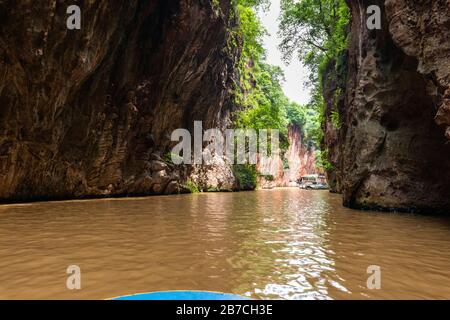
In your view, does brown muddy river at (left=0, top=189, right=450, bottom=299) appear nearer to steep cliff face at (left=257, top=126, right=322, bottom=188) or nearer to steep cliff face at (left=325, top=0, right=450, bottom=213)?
steep cliff face at (left=325, top=0, right=450, bottom=213)

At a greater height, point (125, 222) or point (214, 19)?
point (214, 19)

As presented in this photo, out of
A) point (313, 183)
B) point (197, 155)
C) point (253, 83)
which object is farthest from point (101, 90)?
point (313, 183)

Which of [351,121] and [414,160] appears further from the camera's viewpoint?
[351,121]

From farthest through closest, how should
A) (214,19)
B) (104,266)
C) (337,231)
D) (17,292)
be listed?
(214,19) < (337,231) < (104,266) < (17,292)

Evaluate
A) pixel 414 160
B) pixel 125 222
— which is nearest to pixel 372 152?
pixel 414 160

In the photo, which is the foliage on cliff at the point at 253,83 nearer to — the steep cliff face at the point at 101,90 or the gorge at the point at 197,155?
the gorge at the point at 197,155

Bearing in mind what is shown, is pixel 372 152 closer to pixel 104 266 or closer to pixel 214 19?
pixel 104 266

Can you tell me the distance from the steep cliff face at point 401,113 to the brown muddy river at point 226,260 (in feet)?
10.6

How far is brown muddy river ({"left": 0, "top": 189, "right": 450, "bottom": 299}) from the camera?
2.76m

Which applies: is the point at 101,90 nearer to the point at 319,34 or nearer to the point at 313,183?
the point at 319,34

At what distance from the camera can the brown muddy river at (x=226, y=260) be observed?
276 cm

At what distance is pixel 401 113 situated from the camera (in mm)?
9812
